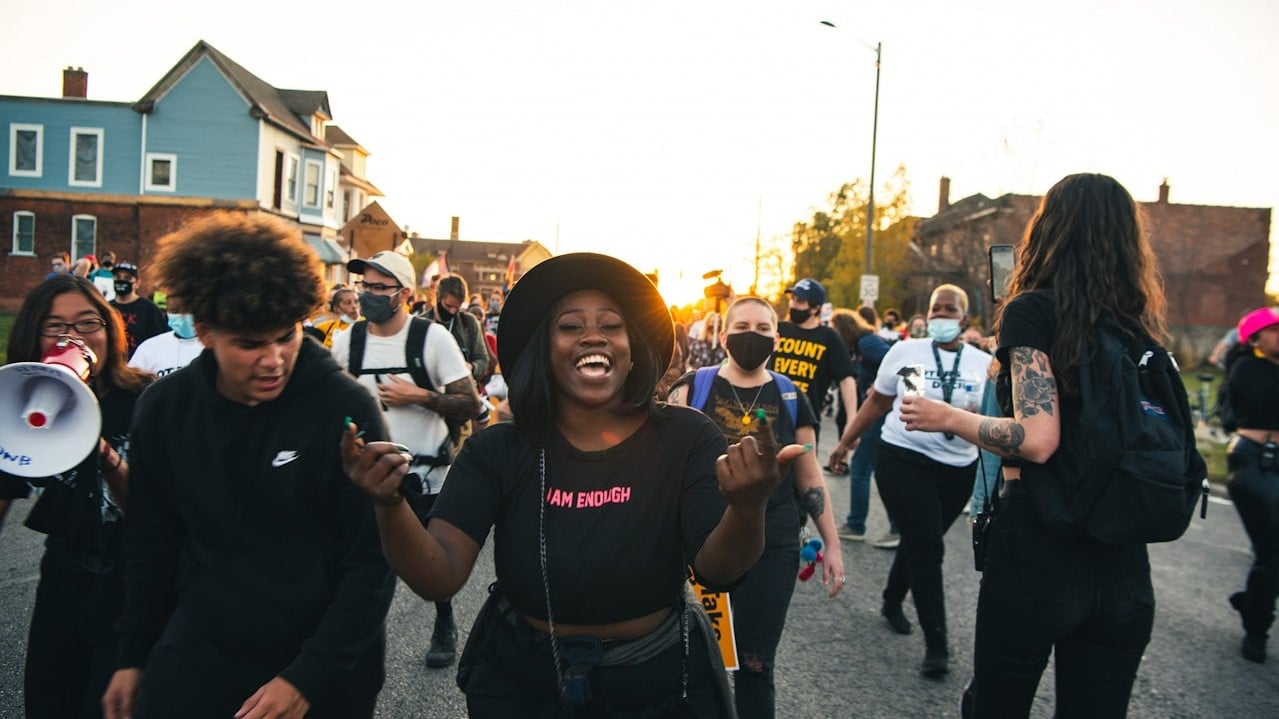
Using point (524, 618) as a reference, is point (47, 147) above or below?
above

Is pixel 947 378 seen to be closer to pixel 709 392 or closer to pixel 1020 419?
pixel 709 392

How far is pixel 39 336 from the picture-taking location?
3230 millimetres

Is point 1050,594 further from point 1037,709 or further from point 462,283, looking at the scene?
point 462,283

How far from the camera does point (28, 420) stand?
2621 millimetres

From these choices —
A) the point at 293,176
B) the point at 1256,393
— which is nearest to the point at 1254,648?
the point at 1256,393

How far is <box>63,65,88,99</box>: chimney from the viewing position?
40.1 meters

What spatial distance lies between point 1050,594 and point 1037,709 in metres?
2.45

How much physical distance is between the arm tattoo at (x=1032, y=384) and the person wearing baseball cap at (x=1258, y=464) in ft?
11.8

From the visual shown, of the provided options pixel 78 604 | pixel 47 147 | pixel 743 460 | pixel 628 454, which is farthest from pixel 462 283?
pixel 47 147

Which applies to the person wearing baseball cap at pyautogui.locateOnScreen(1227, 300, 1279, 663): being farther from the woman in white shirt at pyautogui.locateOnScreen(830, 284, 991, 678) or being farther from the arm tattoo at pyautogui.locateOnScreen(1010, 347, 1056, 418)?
the arm tattoo at pyautogui.locateOnScreen(1010, 347, 1056, 418)

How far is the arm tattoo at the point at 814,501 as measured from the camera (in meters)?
3.87

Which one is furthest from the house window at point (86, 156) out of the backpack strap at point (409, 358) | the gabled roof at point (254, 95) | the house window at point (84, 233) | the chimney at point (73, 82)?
the backpack strap at point (409, 358)

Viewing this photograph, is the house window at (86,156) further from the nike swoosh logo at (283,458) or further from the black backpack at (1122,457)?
the black backpack at (1122,457)

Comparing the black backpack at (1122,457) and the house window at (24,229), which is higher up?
the house window at (24,229)
